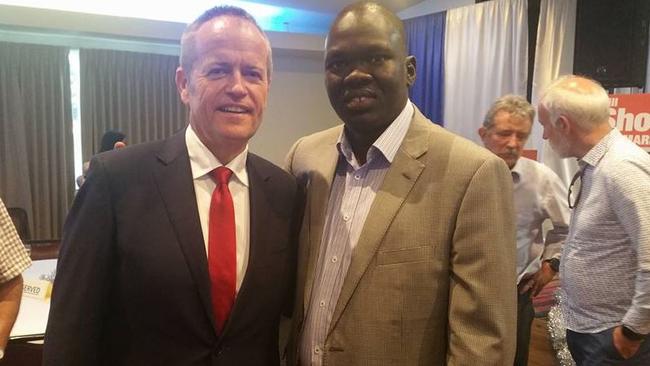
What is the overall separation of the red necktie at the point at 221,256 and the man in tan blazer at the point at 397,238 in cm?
21

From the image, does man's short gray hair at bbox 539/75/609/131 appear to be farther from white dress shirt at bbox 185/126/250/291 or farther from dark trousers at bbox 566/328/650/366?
white dress shirt at bbox 185/126/250/291

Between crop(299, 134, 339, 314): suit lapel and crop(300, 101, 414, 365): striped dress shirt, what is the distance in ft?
0.05

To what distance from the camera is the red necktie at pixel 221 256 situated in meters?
1.32

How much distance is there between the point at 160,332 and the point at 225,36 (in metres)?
0.74

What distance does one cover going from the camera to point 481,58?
5.61 metres

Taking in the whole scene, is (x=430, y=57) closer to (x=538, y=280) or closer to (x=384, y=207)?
(x=538, y=280)

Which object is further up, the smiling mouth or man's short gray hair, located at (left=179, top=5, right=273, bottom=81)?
man's short gray hair, located at (left=179, top=5, right=273, bottom=81)

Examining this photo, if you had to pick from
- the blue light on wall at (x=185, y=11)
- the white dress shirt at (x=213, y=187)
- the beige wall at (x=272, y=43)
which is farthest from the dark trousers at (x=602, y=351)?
the beige wall at (x=272, y=43)

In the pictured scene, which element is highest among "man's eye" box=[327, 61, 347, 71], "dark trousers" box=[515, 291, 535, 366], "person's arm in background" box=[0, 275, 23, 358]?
"man's eye" box=[327, 61, 347, 71]

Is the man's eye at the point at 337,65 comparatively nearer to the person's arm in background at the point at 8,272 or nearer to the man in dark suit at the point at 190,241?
the man in dark suit at the point at 190,241

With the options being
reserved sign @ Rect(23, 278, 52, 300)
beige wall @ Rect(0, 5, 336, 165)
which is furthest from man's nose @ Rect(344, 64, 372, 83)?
beige wall @ Rect(0, 5, 336, 165)

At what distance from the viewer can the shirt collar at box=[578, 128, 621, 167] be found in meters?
1.98

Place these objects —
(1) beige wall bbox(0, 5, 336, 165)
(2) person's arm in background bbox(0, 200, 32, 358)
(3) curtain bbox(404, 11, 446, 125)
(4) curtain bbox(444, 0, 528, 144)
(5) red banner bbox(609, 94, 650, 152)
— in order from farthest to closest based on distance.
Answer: (3) curtain bbox(404, 11, 446, 125) → (1) beige wall bbox(0, 5, 336, 165) → (4) curtain bbox(444, 0, 528, 144) → (5) red banner bbox(609, 94, 650, 152) → (2) person's arm in background bbox(0, 200, 32, 358)

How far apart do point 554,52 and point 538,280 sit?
10.8 ft
